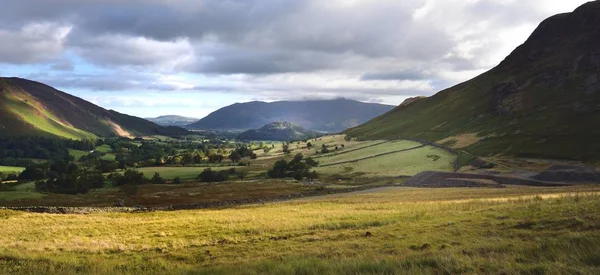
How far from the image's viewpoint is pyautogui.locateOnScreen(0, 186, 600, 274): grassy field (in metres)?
13.0

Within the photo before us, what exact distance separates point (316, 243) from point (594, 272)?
15014 millimetres

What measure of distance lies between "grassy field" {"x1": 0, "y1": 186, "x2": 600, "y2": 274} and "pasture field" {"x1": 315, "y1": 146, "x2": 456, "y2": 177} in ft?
330

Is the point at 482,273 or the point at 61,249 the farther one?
the point at 61,249

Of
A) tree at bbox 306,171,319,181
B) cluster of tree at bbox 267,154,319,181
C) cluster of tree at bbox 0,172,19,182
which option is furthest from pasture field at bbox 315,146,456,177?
cluster of tree at bbox 0,172,19,182

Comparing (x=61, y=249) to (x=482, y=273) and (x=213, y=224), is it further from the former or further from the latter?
(x=482, y=273)

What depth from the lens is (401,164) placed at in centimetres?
14625

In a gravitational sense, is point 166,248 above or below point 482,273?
below

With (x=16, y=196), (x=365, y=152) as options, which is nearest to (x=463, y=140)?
(x=365, y=152)

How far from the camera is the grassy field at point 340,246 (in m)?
13.0

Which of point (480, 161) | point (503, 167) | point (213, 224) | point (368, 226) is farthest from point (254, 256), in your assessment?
point (480, 161)

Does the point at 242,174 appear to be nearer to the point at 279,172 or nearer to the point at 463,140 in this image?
the point at 279,172

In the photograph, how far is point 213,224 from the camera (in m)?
39.5

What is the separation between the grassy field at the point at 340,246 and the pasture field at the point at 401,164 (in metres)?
100

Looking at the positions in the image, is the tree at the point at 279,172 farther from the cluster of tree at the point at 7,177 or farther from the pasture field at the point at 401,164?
the cluster of tree at the point at 7,177
